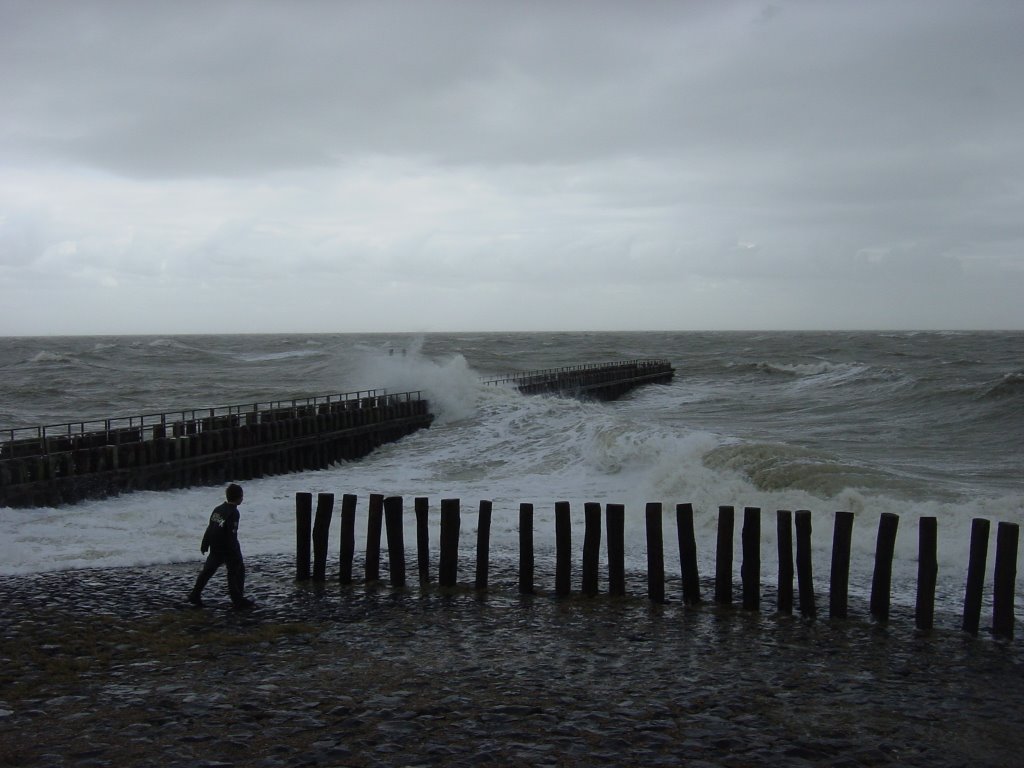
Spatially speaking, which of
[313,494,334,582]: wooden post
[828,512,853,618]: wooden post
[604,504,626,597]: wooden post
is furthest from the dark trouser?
[828,512,853,618]: wooden post

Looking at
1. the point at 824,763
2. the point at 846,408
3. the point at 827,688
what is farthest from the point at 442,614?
the point at 846,408

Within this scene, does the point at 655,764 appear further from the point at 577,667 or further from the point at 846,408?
the point at 846,408

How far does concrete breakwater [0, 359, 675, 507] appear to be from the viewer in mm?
20422

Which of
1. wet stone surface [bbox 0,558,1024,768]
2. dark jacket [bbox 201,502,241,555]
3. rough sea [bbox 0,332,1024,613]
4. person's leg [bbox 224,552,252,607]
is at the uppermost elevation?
dark jacket [bbox 201,502,241,555]

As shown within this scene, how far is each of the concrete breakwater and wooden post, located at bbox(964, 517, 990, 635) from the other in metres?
17.7

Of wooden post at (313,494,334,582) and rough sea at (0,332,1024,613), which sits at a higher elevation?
wooden post at (313,494,334,582)

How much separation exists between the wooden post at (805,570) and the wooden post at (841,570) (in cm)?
25

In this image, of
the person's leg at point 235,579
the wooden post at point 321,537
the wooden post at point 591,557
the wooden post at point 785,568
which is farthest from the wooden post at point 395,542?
the wooden post at point 785,568

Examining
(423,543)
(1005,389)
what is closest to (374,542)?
(423,543)

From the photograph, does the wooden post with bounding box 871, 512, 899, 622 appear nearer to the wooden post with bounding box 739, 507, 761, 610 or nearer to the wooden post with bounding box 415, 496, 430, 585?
the wooden post with bounding box 739, 507, 761, 610

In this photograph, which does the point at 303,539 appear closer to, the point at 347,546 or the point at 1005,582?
the point at 347,546

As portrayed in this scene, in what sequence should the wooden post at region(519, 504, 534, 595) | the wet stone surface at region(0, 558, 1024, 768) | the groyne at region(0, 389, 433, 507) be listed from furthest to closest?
the groyne at region(0, 389, 433, 507), the wooden post at region(519, 504, 534, 595), the wet stone surface at region(0, 558, 1024, 768)

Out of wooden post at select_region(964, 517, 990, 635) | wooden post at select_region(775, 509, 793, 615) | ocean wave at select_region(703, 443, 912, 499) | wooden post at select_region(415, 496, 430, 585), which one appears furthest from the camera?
ocean wave at select_region(703, 443, 912, 499)

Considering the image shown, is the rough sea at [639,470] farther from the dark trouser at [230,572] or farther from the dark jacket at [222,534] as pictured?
the dark jacket at [222,534]
